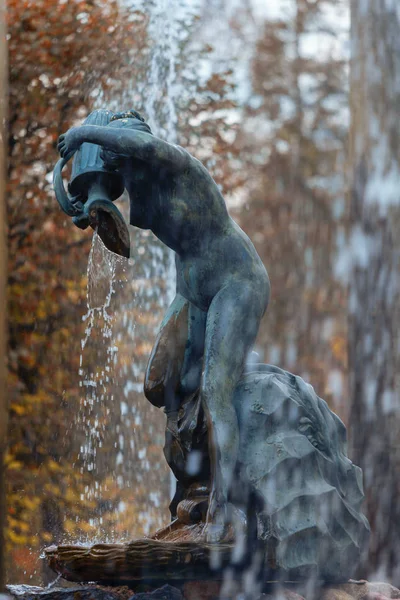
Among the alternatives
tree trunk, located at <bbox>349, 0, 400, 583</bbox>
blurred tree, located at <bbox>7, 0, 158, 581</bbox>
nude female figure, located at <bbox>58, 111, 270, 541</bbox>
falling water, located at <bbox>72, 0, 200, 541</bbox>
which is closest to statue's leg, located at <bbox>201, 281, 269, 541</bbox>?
nude female figure, located at <bbox>58, 111, 270, 541</bbox>

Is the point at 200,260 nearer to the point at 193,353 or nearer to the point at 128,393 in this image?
the point at 193,353

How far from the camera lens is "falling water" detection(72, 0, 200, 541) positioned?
8898mm

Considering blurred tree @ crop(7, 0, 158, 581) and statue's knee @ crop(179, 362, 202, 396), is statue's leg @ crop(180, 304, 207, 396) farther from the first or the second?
blurred tree @ crop(7, 0, 158, 581)

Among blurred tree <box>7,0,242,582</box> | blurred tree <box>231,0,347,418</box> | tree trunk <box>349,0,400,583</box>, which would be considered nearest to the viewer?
tree trunk <box>349,0,400,583</box>

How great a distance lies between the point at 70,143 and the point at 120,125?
230mm

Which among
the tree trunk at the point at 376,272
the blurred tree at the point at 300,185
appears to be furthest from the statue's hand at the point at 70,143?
the blurred tree at the point at 300,185

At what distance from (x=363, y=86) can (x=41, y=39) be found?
3.04 metres

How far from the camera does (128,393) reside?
29.6 feet

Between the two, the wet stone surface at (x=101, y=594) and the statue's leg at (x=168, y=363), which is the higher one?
the statue's leg at (x=168, y=363)

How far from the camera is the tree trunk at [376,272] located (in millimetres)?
8031

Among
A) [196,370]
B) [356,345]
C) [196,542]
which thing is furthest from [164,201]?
[356,345]

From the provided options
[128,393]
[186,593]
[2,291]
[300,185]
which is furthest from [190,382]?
[300,185]

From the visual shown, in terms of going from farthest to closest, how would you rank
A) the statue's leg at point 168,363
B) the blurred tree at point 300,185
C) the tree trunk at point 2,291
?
the blurred tree at point 300,185 → the tree trunk at point 2,291 → the statue's leg at point 168,363

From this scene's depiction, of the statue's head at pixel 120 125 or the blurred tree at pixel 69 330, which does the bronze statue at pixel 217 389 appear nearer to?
the statue's head at pixel 120 125
